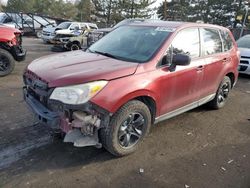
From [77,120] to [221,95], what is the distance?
364 cm

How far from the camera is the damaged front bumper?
10.7 feet

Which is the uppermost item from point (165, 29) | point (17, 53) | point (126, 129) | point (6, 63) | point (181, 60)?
A: point (165, 29)

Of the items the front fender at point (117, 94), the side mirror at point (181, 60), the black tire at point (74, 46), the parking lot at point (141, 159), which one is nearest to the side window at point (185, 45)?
the side mirror at point (181, 60)

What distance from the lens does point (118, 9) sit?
3916 centimetres

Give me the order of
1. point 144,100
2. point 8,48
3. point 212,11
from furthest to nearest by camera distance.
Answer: point 212,11, point 8,48, point 144,100

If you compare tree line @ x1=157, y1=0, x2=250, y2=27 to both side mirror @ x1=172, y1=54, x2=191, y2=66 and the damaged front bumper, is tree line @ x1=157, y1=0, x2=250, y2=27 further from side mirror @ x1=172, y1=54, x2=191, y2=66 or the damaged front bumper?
the damaged front bumper

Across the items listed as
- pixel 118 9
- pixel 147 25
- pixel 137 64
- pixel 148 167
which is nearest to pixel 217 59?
pixel 147 25

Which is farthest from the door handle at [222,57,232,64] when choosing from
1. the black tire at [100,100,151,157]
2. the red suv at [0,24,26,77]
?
the red suv at [0,24,26,77]

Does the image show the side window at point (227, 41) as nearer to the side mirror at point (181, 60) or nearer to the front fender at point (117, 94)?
the side mirror at point (181, 60)

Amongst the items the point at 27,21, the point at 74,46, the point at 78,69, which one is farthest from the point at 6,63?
the point at 27,21

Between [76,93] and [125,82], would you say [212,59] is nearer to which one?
[125,82]

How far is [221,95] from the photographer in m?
5.88

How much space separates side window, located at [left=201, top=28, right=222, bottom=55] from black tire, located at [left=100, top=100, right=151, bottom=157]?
6.10 ft

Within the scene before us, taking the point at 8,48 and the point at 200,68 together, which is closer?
Result: the point at 200,68
